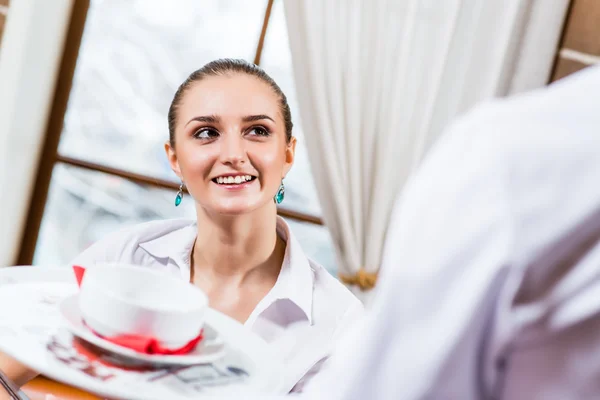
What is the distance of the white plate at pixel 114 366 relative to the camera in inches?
19.0

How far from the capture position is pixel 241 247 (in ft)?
3.23

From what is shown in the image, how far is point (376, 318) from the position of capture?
0.86 ft

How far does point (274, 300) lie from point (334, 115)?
764mm

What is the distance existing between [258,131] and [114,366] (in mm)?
537

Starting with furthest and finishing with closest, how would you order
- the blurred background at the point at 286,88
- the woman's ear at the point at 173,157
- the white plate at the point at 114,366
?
the blurred background at the point at 286,88, the woman's ear at the point at 173,157, the white plate at the point at 114,366

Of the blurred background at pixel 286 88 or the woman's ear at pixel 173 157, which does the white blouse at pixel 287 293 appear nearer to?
the woman's ear at pixel 173 157

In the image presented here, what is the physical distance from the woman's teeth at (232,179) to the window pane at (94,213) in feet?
2.47

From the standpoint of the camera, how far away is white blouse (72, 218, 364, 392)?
0.88 m

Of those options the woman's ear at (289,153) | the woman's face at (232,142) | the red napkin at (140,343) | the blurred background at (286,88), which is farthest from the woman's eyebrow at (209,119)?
the blurred background at (286,88)

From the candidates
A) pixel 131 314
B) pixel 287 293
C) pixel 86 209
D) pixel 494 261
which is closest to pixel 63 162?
pixel 86 209

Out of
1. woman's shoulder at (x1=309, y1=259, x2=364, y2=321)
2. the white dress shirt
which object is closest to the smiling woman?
woman's shoulder at (x1=309, y1=259, x2=364, y2=321)

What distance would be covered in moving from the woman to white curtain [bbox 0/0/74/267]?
718 millimetres

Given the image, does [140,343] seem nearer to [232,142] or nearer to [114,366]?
[114,366]

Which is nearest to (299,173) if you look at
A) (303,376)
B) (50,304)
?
(303,376)
